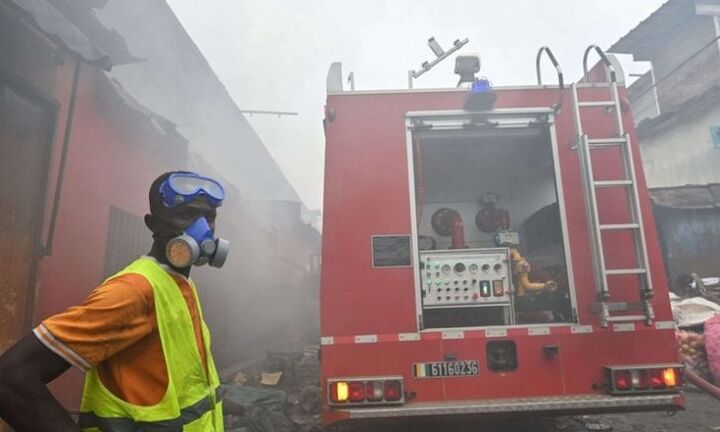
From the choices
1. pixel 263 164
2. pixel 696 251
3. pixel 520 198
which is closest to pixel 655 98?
pixel 696 251

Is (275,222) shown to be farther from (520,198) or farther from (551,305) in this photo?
(551,305)

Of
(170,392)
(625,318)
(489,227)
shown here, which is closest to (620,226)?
(625,318)

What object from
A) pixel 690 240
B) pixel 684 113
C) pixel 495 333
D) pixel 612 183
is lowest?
pixel 495 333

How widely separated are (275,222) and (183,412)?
11.2 meters

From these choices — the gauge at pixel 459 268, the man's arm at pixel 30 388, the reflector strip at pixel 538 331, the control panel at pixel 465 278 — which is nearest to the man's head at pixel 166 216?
the man's arm at pixel 30 388

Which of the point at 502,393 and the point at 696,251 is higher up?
the point at 696,251

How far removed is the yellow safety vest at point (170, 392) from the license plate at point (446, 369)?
5.58 feet

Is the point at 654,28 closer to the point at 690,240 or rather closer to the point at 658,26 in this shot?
the point at 658,26

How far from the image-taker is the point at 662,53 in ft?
61.3

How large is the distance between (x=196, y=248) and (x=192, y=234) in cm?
7

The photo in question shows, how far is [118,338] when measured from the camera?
121 cm

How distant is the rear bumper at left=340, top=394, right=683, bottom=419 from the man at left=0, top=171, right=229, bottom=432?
4.96ft

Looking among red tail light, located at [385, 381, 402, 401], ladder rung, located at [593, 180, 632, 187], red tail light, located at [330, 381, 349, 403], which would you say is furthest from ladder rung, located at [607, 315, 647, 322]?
red tail light, located at [330, 381, 349, 403]

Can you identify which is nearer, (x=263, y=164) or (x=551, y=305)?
(x=551, y=305)
